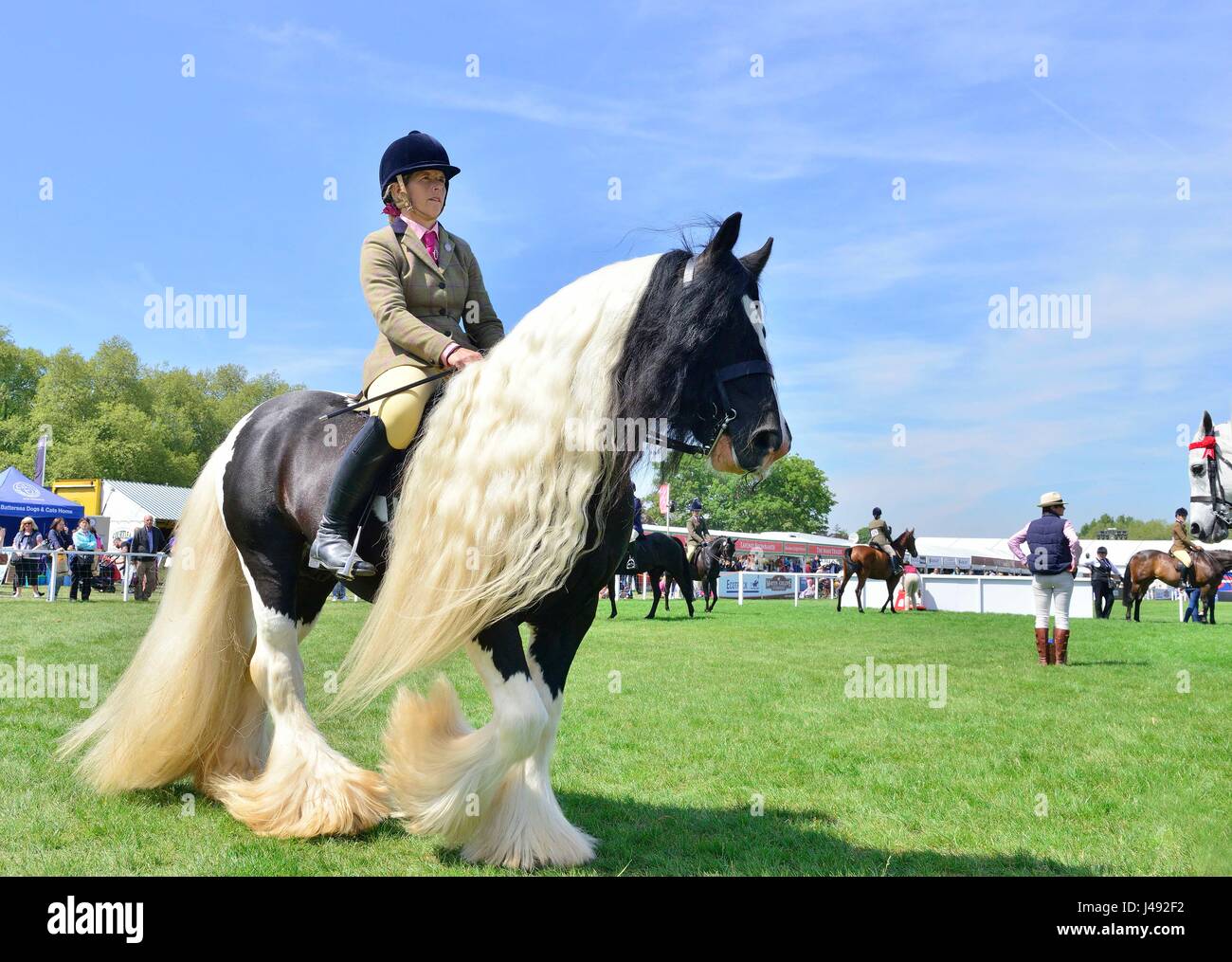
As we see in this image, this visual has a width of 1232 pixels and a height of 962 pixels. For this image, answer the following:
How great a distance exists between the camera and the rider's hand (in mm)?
3789

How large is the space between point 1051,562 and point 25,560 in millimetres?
22092

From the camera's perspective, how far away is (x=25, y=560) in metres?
21.6

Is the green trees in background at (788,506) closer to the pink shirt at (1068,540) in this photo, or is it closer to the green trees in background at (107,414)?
the green trees in background at (107,414)

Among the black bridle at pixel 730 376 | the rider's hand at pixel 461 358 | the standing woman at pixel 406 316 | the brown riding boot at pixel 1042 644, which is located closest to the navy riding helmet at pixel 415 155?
the standing woman at pixel 406 316

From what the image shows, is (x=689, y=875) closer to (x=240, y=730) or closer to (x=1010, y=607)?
(x=240, y=730)

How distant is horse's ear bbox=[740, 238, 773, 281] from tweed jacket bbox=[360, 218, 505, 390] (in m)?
1.29

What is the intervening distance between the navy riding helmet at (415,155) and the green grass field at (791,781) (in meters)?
3.02

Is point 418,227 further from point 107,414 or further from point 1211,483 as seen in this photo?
point 107,414

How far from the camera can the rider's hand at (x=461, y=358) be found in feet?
12.4

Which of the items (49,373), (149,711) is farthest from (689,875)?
(49,373)

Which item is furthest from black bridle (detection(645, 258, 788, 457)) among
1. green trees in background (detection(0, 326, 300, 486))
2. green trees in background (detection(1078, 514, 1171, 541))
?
green trees in background (detection(1078, 514, 1171, 541))

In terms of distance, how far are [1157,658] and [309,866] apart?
529 inches

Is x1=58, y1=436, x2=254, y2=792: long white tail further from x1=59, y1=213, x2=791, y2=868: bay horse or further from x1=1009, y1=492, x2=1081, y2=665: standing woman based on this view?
x1=1009, y1=492, x2=1081, y2=665: standing woman

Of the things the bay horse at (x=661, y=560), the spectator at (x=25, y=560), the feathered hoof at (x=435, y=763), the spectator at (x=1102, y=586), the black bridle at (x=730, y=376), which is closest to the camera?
the black bridle at (x=730, y=376)
